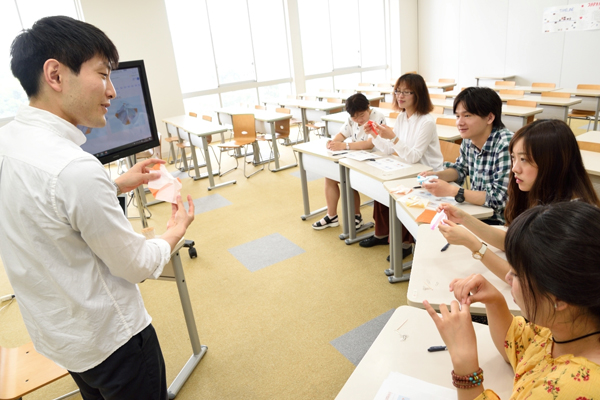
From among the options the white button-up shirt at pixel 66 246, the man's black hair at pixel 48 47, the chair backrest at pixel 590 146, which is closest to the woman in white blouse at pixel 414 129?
the chair backrest at pixel 590 146

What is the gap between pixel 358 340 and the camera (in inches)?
91.8

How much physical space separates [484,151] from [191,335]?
200 cm

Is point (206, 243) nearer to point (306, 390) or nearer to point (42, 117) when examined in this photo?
point (306, 390)

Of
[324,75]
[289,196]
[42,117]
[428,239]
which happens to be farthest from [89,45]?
[324,75]

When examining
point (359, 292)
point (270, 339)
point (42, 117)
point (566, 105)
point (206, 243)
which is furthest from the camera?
point (566, 105)

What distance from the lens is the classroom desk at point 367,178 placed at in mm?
2818

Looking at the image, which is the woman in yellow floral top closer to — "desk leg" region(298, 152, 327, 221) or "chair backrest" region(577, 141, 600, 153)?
"chair backrest" region(577, 141, 600, 153)

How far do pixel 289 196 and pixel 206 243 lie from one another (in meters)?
1.36

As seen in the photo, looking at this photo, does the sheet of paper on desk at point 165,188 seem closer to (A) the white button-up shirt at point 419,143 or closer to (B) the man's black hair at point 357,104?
(A) the white button-up shirt at point 419,143

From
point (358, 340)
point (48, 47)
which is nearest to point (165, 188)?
point (48, 47)

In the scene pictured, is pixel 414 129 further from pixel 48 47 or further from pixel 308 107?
pixel 308 107

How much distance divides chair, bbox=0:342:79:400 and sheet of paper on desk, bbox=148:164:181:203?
827 mm

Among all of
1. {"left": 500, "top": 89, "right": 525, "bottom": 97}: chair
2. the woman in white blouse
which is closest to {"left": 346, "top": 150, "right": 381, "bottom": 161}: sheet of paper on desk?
the woman in white blouse

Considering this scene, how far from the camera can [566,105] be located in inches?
191
